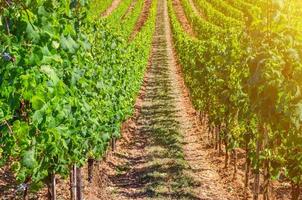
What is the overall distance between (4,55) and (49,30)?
2.00 feet

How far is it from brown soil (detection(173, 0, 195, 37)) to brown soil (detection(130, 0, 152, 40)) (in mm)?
4120

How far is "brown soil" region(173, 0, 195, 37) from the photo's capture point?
50.3 metres

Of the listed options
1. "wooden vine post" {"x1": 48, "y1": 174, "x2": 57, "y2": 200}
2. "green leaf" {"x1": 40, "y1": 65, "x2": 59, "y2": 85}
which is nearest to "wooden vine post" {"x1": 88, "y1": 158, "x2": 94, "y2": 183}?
"wooden vine post" {"x1": 48, "y1": 174, "x2": 57, "y2": 200}

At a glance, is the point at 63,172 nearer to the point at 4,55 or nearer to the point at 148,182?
the point at 4,55

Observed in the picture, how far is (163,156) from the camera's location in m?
15.1

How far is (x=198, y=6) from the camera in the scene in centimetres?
6750

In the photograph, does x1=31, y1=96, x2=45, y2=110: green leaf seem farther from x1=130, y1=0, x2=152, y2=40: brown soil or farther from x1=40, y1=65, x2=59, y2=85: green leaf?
x1=130, y1=0, x2=152, y2=40: brown soil

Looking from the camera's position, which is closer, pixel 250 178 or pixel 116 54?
pixel 250 178

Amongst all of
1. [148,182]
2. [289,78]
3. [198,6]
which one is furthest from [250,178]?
[198,6]

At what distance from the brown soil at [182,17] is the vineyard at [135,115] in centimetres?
2523

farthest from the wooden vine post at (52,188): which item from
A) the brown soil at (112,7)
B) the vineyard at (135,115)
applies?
the brown soil at (112,7)

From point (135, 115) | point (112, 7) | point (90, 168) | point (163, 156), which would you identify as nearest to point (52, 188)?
point (90, 168)

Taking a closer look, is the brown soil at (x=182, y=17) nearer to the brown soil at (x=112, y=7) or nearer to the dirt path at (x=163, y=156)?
the brown soil at (x=112, y=7)

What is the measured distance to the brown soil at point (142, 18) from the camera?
52.2m
